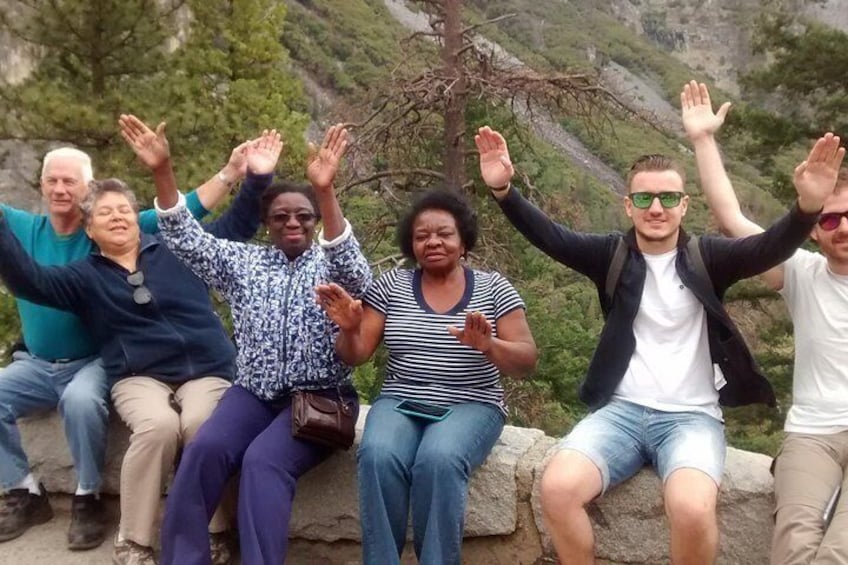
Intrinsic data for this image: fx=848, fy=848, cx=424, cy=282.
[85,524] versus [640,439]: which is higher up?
[640,439]

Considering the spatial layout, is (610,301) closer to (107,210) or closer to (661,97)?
(107,210)

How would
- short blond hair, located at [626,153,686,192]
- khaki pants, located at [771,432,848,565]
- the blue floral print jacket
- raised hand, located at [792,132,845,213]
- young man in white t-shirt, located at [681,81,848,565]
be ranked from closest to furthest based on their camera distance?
1. khaki pants, located at [771,432,848,565]
2. young man in white t-shirt, located at [681,81,848,565]
3. raised hand, located at [792,132,845,213]
4. short blond hair, located at [626,153,686,192]
5. the blue floral print jacket

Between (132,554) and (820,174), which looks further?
(132,554)

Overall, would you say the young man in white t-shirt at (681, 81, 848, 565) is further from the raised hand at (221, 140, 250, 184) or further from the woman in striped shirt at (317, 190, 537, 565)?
the raised hand at (221, 140, 250, 184)

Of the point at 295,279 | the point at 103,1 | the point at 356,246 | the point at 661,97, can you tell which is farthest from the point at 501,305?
the point at 661,97

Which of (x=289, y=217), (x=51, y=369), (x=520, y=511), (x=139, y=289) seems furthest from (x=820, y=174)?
(x=51, y=369)

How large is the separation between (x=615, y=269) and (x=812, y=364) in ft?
2.32

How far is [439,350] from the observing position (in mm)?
2988

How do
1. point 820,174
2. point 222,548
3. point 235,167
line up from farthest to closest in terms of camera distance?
point 235,167 → point 222,548 → point 820,174

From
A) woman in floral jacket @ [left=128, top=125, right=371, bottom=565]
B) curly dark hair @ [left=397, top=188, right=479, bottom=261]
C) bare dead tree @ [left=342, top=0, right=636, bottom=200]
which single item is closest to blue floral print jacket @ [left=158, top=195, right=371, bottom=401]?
woman in floral jacket @ [left=128, top=125, right=371, bottom=565]

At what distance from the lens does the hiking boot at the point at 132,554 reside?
301cm

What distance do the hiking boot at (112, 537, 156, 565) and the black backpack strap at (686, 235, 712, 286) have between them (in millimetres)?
2164

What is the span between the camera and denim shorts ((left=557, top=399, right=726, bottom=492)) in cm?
267

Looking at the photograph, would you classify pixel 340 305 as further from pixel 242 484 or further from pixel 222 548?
pixel 222 548
